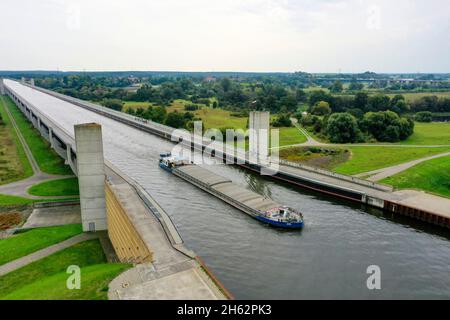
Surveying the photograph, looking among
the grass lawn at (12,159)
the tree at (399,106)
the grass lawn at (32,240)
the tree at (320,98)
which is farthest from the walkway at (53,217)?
the tree at (320,98)

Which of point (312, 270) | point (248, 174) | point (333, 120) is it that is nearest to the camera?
point (312, 270)

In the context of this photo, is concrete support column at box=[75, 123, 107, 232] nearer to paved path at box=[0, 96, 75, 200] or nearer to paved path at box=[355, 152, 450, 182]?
paved path at box=[0, 96, 75, 200]

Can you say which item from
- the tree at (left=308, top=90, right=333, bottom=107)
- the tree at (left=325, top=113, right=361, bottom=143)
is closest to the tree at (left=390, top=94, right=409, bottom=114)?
the tree at (left=308, top=90, right=333, bottom=107)

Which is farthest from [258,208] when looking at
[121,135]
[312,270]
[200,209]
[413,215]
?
[121,135]

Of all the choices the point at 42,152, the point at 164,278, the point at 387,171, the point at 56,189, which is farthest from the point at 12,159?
the point at 387,171

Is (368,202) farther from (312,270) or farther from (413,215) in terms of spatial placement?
(312,270)

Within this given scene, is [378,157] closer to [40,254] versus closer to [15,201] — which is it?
[40,254]

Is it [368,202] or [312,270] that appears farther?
[368,202]

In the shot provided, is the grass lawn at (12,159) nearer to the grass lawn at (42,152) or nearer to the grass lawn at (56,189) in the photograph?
the grass lawn at (42,152)
